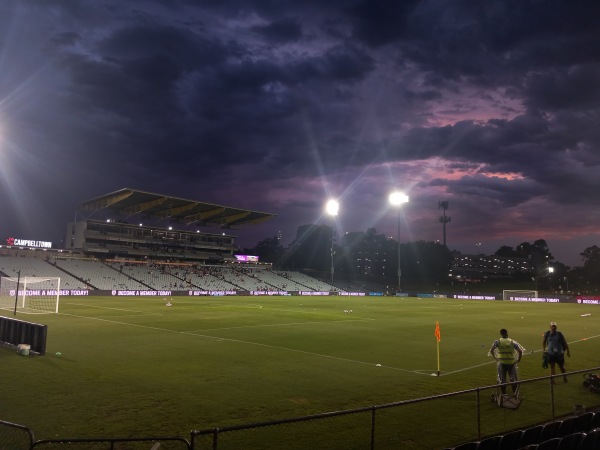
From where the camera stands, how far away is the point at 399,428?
34.3ft

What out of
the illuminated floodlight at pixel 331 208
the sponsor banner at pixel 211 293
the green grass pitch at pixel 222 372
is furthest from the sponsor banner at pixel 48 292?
the illuminated floodlight at pixel 331 208

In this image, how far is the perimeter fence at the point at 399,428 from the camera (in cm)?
914

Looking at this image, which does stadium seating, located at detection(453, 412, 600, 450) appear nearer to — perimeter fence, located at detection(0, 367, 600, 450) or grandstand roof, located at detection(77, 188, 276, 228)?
perimeter fence, located at detection(0, 367, 600, 450)

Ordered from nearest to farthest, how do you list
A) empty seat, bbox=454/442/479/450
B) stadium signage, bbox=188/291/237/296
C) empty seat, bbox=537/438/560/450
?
empty seat, bbox=454/442/479/450, empty seat, bbox=537/438/560/450, stadium signage, bbox=188/291/237/296

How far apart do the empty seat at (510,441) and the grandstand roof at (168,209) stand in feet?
243

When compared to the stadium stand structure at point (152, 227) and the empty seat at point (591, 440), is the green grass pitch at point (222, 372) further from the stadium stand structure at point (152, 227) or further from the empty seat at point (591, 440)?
the stadium stand structure at point (152, 227)

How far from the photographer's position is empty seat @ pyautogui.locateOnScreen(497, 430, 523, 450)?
6893 millimetres

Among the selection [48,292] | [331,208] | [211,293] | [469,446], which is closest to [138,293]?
[211,293]

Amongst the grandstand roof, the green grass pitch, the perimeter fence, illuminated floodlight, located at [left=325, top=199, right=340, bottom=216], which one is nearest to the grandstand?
the grandstand roof

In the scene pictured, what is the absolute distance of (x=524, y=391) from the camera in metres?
13.8

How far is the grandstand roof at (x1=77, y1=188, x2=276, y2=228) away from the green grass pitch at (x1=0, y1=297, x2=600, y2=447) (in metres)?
50.6

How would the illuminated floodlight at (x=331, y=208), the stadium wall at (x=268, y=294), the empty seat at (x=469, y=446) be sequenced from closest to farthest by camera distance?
the empty seat at (x=469, y=446) → the stadium wall at (x=268, y=294) → the illuminated floodlight at (x=331, y=208)

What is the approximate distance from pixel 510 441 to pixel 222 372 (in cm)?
1129

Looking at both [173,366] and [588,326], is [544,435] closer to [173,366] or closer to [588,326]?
[173,366]
